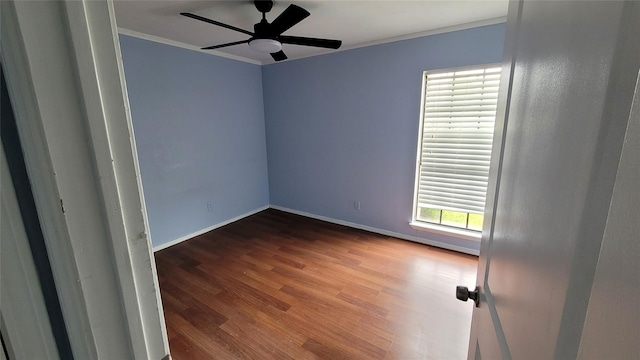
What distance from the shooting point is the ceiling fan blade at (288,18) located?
5.47 ft

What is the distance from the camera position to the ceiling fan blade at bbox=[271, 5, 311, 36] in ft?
5.47

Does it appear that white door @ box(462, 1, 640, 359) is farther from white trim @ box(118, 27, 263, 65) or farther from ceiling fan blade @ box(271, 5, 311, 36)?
white trim @ box(118, 27, 263, 65)

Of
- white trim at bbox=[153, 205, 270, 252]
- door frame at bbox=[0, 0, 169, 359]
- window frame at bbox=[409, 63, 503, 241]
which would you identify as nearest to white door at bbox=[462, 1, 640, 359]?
door frame at bbox=[0, 0, 169, 359]

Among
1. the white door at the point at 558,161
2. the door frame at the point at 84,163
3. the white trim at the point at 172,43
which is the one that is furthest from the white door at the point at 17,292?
the white trim at the point at 172,43

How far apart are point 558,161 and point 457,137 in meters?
2.55

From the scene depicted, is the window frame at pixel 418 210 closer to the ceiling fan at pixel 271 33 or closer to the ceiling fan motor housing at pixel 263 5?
the ceiling fan at pixel 271 33

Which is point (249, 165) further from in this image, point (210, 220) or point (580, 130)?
point (580, 130)

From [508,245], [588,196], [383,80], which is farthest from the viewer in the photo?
[383,80]

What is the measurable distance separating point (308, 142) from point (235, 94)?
127 centimetres

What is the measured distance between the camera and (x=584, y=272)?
323 mm

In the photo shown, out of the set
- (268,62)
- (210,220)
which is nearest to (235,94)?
(268,62)

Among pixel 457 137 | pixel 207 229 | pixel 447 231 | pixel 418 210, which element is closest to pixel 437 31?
pixel 457 137

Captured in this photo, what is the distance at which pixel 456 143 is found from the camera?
2670mm

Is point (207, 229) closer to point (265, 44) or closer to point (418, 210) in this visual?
point (265, 44)
